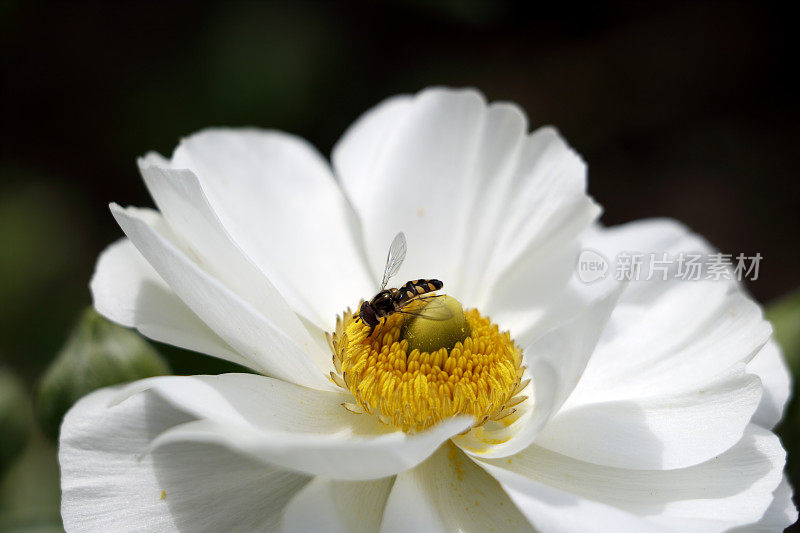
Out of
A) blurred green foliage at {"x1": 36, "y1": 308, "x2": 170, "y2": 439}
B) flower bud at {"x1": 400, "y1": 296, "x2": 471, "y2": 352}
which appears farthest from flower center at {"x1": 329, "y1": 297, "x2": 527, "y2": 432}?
blurred green foliage at {"x1": 36, "y1": 308, "x2": 170, "y2": 439}

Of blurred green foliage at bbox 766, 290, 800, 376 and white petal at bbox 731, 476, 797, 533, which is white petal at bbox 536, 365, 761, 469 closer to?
white petal at bbox 731, 476, 797, 533

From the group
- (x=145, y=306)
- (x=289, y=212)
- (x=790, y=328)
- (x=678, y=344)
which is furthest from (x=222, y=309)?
(x=790, y=328)

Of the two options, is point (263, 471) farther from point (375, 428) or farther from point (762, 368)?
point (762, 368)

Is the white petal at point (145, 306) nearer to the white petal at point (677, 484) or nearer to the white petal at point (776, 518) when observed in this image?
the white petal at point (677, 484)

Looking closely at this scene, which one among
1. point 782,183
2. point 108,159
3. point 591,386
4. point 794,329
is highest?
point 108,159

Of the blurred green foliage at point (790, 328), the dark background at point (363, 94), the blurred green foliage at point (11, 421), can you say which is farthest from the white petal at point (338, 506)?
the dark background at point (363, 94)

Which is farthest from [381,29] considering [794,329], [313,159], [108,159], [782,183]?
[794,329]

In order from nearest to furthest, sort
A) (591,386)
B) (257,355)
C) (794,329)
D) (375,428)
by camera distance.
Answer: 1. (257,355)
2. (375,428)
3. (591,386)
4. (794,329)
